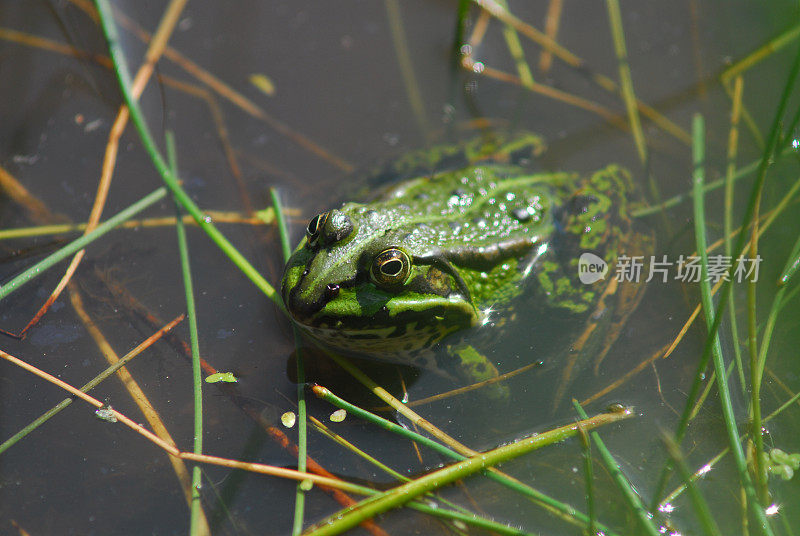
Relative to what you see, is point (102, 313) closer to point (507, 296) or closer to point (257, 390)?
point (257, 390)

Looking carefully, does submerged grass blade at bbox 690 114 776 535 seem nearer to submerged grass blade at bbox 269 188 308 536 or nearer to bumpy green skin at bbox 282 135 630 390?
bumpy green skin at bbox 282 135 630 390

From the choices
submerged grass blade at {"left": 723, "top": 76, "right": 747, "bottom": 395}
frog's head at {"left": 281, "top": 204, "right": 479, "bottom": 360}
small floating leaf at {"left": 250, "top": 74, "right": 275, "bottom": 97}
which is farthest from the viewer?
small floating leaf at {"left": 250, "top": 74, "right": 275, "bottom": 97}

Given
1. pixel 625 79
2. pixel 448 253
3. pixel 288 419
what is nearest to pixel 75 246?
pixel 288 419

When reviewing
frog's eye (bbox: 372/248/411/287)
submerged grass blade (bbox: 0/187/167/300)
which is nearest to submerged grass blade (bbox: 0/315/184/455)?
submerged grass blade (bbox: 0/187/167/300)

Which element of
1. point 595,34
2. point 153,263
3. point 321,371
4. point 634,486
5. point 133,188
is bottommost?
point 634,486

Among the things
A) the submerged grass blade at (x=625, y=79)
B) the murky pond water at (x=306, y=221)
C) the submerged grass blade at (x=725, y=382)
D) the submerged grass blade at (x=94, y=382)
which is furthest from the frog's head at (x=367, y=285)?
the submerged grass blade at (x=625, y=79)

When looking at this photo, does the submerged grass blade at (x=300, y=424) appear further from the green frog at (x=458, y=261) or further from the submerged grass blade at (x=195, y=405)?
the submerged grass blade at (x=195, y=405)

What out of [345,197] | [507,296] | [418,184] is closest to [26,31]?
[345,197]
